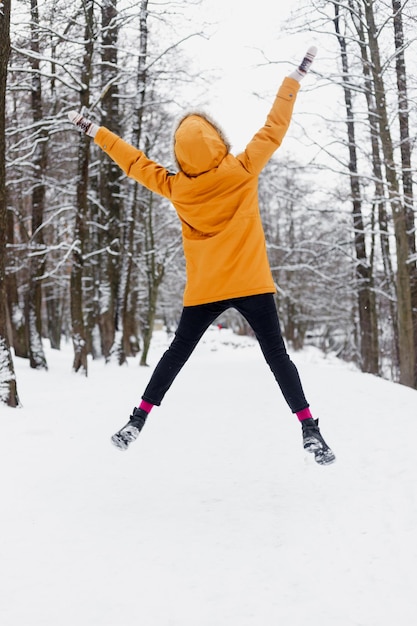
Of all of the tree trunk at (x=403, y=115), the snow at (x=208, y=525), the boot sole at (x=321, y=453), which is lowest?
the snow at (x=208, y=525)

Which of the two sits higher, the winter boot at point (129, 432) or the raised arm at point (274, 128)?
the raised arm at point (274, 128)

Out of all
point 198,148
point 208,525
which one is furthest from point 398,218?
point 208,525

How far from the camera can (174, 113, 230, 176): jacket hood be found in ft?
11.9

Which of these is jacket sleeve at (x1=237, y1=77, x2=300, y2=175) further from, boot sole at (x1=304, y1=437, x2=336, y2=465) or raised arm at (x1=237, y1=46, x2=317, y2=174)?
boot sole at (x1=304, y1=437, x2=336, y2=465)

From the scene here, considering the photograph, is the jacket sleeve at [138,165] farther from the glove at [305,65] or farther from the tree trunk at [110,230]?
the tree trunk at [110,230]

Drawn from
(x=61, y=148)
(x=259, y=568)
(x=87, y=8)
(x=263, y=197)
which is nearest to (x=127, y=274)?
(x=61, y=148)

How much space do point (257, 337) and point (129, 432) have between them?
3.34 feet

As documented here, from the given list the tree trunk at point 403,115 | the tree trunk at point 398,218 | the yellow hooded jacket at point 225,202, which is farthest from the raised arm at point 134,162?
the tree trunk at point 398,218

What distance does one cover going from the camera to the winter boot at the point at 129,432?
3699 mm

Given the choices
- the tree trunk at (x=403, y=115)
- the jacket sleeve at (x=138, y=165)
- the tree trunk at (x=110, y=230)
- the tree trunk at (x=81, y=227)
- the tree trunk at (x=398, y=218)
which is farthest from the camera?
the tree trunk at (x=110, y=230)

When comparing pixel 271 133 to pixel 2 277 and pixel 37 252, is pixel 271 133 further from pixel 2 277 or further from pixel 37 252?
pixel 37 252

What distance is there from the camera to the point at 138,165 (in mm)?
3971

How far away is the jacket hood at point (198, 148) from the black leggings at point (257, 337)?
2.83ft

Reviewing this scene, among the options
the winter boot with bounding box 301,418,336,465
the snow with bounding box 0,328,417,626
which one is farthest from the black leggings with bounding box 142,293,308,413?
the snow with bounding box 0,328,417,626
